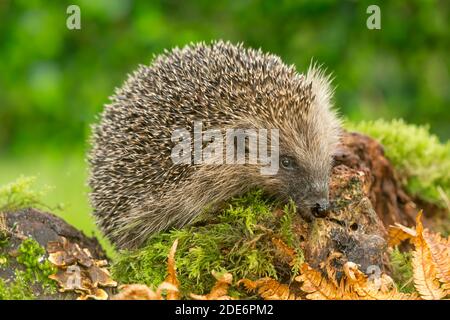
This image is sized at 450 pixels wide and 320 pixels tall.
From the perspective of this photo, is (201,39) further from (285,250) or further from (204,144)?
(285,250)

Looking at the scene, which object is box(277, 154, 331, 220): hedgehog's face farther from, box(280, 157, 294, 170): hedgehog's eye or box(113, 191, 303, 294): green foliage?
box(113, 191, 303, 294): green foliage

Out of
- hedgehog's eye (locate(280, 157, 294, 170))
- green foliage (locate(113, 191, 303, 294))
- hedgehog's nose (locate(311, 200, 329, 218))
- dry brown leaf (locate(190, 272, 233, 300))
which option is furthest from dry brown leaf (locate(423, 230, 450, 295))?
dry brown leaf (locate(190, 272, 233, 300))

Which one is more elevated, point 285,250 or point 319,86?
point 319,86

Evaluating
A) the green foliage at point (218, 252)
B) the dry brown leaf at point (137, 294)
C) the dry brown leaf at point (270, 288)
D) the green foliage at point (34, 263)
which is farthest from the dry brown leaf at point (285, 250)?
the green foliage at point (34, 263)

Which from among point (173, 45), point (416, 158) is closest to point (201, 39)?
point (173, 45)

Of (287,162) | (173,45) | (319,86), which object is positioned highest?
(173,45)
